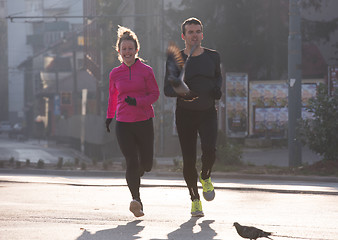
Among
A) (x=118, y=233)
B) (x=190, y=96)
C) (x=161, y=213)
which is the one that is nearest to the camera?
(x=118, y=233)

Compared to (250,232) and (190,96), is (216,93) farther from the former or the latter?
(250,232)

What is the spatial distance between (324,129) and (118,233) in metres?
9.11

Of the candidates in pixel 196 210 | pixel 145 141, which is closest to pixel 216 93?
pixel 145 141

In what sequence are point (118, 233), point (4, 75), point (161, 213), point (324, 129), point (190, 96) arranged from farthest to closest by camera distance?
point (4, 75), point (324, 129), point (161, 213), point (190, 96), point (118, 233)

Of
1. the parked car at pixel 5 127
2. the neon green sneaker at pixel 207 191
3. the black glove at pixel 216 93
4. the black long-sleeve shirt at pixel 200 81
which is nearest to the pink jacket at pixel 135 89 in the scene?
the black long-sleeve shirt at pixel 200 81

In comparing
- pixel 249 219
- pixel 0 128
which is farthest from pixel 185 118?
pixel 0 128

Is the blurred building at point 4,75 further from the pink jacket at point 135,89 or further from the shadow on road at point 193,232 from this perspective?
→ the shadow on road at point 193,232

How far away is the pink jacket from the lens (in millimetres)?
7848

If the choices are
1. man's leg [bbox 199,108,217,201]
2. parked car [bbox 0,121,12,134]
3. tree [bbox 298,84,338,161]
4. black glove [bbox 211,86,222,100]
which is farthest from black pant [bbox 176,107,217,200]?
parked car [bbox 0,121,12,134]

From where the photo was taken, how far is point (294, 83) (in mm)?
16562

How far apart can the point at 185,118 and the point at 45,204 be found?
92.1 inches

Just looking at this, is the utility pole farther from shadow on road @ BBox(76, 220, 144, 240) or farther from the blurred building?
the blurred building

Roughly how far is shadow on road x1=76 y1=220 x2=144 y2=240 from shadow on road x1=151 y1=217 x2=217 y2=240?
0.33m

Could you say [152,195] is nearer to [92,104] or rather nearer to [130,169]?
[130,169]
